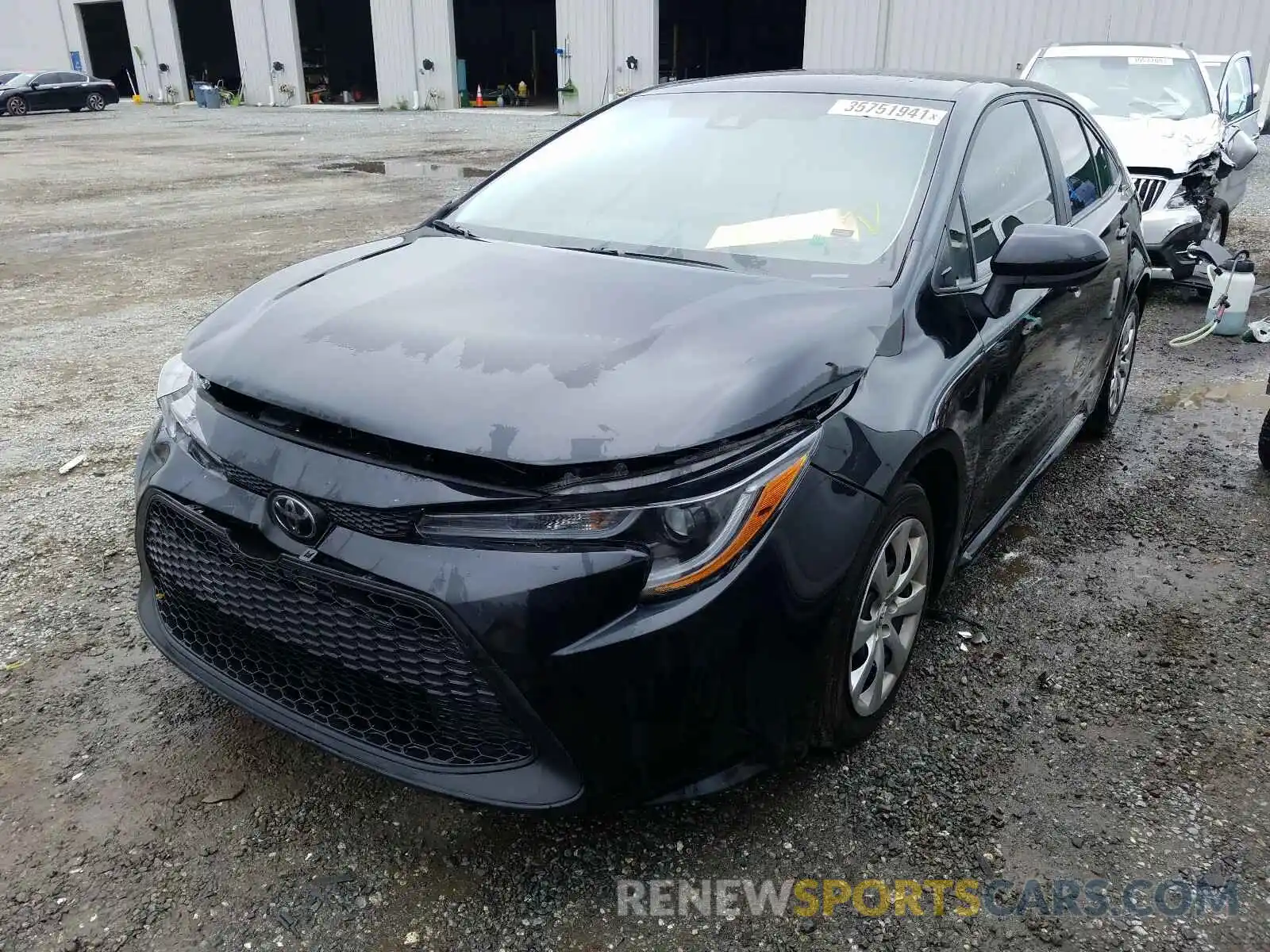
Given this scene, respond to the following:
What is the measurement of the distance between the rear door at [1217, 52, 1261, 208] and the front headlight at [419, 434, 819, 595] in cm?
798

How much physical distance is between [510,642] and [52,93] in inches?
1579

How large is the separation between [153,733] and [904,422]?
6.83 ft

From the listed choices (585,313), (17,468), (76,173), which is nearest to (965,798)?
(585,313)

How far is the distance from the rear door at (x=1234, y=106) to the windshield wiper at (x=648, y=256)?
23.5 feet

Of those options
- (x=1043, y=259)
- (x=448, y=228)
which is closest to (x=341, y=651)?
(x=448, y=228)

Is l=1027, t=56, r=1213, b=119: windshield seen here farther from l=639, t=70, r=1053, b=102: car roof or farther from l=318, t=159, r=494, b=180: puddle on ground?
l=318, t=159, r=494, b=180: puddle on ground

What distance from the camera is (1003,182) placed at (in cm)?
311

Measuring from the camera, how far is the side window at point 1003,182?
2852 millimetres

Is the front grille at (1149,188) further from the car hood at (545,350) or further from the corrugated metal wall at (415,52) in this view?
the corrugated metal wall at (415,52)

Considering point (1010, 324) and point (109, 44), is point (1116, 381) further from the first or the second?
point (109, 44)

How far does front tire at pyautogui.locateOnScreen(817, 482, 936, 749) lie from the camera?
A: 2137mm

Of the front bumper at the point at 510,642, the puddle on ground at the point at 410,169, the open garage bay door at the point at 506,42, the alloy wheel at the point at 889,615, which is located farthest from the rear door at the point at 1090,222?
the open garage bay door at the point at 506,42

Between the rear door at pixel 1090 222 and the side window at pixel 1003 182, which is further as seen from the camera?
the rear door at pixel 1090 222

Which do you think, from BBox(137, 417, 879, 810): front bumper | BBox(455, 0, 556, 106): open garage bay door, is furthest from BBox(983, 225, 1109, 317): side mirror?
BBox(455, 0, 556, 106): open garage bay door
